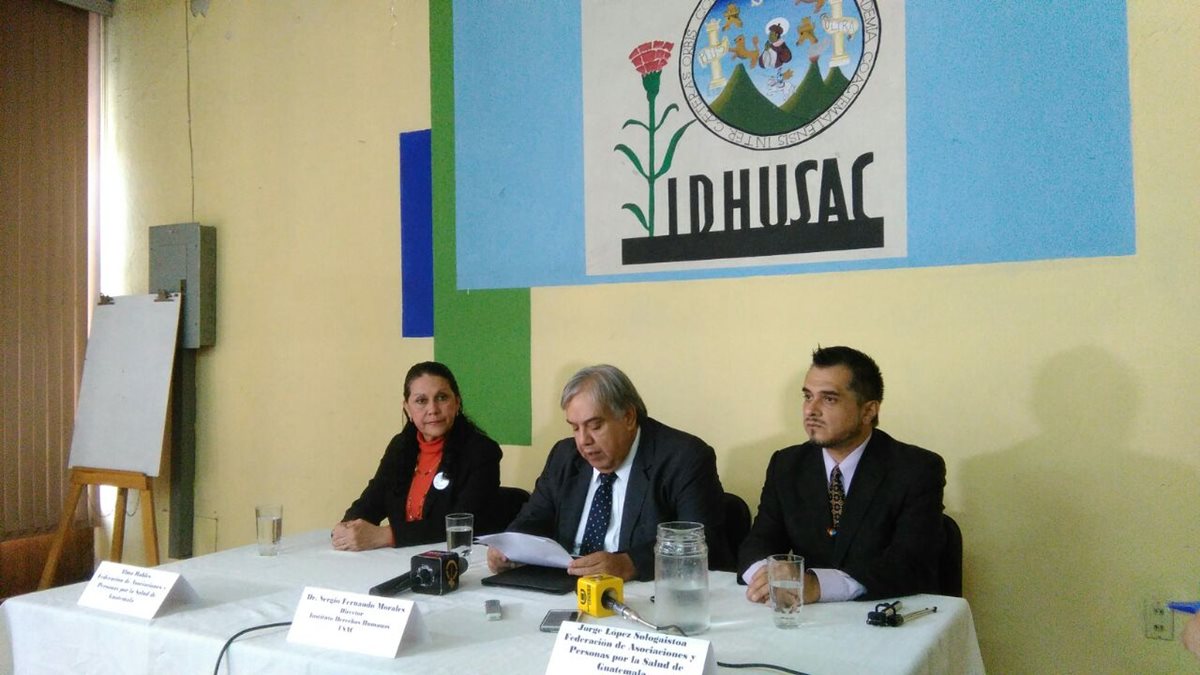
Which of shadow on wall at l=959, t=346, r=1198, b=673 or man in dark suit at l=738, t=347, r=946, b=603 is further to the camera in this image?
shadow on wall at l=959, t=346, r=1198, b=673

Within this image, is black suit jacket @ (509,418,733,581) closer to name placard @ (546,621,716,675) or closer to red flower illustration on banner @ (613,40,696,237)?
name placard @ (546,621,716,675)

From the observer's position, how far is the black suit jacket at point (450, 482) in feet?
9.18

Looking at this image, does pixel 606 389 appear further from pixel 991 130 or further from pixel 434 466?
pixel 991 130

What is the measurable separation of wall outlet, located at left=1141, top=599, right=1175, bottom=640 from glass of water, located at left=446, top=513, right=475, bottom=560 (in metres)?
1.88

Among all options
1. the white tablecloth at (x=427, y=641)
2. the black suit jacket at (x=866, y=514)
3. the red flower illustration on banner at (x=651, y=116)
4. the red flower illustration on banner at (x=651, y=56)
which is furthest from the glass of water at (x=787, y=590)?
the red flower illustration on banner at (x=651, y=56)

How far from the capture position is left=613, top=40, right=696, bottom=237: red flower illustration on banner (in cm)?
326

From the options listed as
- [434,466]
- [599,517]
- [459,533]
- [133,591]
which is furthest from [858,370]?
[133,591]

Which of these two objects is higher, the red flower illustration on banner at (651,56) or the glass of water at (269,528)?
the red flower illustration on banner at (651,56)

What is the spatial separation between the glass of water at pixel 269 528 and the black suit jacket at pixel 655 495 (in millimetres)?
618

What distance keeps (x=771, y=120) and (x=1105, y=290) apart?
1129mm

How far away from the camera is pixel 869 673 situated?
141 cm

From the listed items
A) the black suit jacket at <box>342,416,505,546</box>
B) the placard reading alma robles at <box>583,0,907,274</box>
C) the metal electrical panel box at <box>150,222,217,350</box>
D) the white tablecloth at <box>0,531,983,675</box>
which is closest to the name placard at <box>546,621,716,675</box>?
the white tablecloth at <box>0,531,983,675</box>

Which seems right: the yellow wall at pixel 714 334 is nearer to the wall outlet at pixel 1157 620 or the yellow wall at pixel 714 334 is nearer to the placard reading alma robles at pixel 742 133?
the wall outlet at pixel 1157 620

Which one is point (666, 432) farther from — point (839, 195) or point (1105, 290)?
point (1105, 290)
